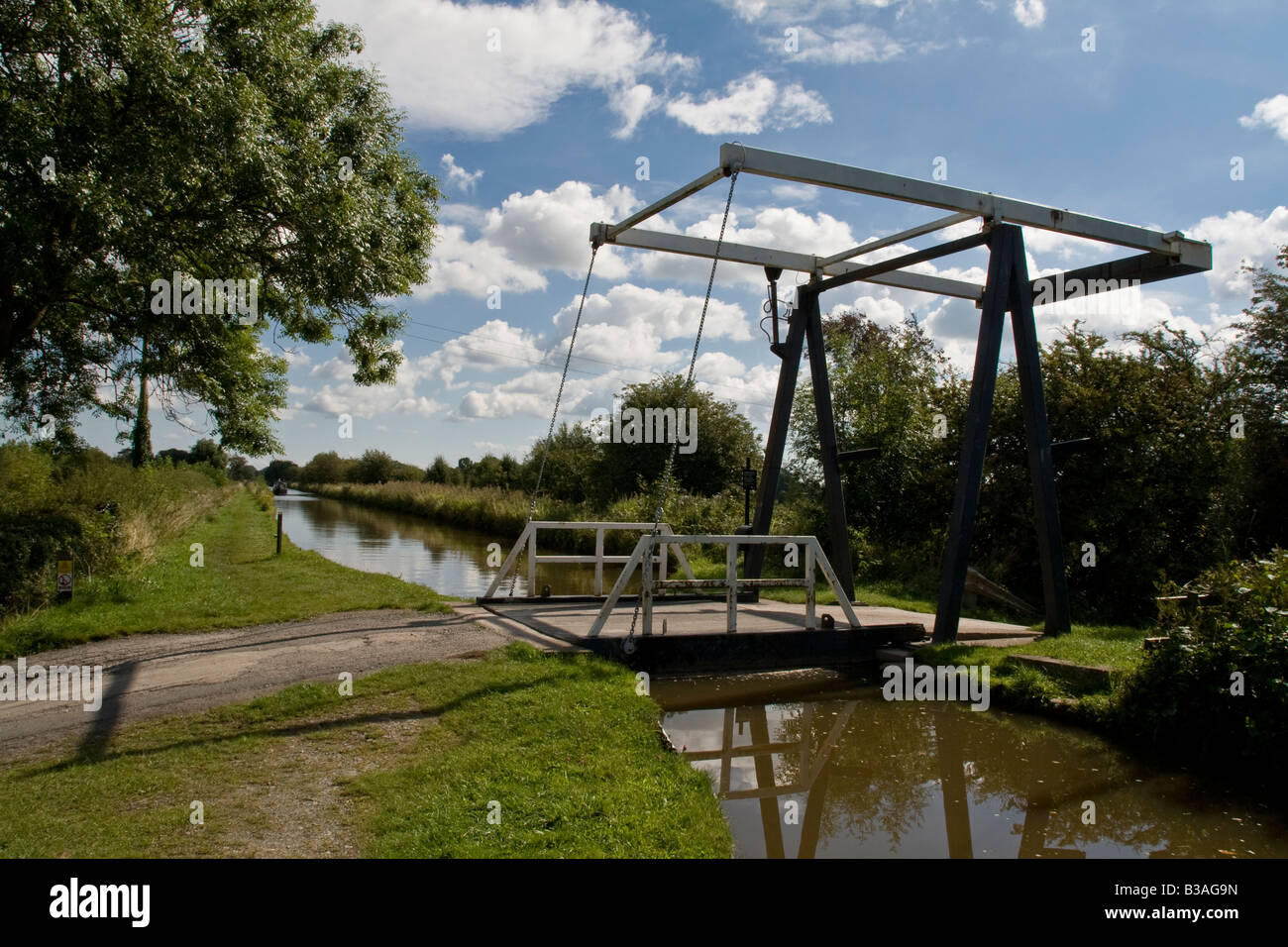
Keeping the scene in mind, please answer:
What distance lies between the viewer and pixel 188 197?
1040 centimetres

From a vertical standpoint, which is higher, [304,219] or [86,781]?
[304,219]

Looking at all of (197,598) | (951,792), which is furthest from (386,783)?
(197,598)

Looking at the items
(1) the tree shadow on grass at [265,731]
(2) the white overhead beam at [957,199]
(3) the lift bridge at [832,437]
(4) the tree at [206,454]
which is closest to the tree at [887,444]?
(3) the lift bridge at [832,437]

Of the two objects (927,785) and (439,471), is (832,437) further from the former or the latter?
(439,471)

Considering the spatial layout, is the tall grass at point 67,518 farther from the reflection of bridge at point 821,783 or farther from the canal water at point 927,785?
the reflection of bridge at point 821,783

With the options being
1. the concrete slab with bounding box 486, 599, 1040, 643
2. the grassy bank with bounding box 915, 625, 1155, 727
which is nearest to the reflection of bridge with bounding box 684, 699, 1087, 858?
the grassy bank with bounding box 915, 625, 1155, 727

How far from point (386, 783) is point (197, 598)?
8.45 metres

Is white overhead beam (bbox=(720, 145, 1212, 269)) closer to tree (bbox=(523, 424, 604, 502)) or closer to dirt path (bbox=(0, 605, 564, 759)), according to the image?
dirt path (bbox=(0, 605, 564, 759))

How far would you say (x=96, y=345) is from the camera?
503 inches

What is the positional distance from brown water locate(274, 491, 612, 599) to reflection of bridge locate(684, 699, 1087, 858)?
591cm
